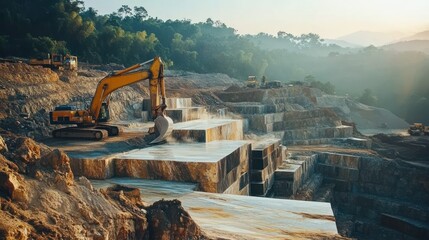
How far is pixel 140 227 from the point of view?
4.13 m

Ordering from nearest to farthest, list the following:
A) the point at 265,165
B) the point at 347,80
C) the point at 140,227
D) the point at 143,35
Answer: the point at 140,227, the point at 265,165, the point at 143,35, the point at 347,80

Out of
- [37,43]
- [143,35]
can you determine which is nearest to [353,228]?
[37,43]

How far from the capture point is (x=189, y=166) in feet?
26.8

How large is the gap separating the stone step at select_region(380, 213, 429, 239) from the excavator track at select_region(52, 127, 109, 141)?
14.5m

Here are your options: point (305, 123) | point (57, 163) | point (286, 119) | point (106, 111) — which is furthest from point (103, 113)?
point (305, 123)

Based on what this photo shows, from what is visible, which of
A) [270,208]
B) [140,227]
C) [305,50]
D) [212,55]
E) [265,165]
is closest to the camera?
[140,227]

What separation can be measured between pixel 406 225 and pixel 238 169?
11.6 m

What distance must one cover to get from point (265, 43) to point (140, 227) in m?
192

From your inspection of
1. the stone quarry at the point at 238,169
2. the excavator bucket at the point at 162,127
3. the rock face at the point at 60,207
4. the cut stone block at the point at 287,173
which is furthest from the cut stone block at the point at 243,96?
the rock face at the point at 60,207

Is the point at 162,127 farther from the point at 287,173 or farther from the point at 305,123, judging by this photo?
the point at 305,123

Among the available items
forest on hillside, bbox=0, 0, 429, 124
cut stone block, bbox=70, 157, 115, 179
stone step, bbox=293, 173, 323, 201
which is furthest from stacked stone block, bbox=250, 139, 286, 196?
forest on hillside, bbox=0, 0, 429, 124

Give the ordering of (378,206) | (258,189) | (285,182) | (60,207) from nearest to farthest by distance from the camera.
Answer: (60,207) < (258,189) < (285,182) < (378,206)

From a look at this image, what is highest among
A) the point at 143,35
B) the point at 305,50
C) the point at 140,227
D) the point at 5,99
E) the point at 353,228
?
the point at 305,50

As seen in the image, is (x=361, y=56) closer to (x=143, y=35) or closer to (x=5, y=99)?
(x=143, y=35)
